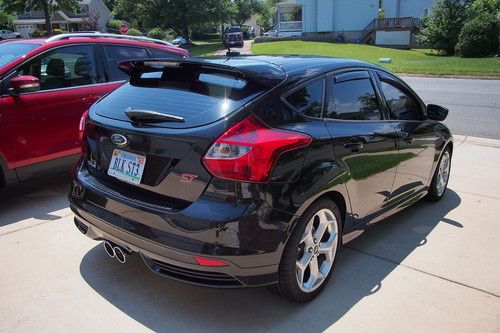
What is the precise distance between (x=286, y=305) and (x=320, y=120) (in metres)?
1.30

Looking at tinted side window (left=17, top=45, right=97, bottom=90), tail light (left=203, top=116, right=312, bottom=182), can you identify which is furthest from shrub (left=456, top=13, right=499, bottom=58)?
tail light (left=203, top=116, right=312, bottom=182)

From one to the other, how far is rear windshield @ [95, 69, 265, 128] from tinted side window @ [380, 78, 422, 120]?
67.5 inches

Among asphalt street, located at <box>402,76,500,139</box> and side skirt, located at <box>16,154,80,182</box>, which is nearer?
side skirt, located at <box>16,154,80,182</box>

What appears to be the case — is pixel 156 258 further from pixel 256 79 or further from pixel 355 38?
pixel 355 38

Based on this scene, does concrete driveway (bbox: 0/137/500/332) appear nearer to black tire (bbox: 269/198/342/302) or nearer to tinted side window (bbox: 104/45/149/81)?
black tire (bbox: 269/198/342/302)

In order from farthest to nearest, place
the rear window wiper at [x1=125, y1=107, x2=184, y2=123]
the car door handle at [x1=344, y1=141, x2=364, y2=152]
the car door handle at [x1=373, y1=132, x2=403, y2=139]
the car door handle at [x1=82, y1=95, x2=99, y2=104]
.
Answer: the car door handle at [x1=82, y1=95, x2=99, y2=104] → the car door handle at [x1=373, y1=132, x2=403, y2=139] → the car door handle at [x1=344, y1=141, x2=364, y2=152] → the rear window wiper at [x1=125, y1=107, x2=184, y2=123]

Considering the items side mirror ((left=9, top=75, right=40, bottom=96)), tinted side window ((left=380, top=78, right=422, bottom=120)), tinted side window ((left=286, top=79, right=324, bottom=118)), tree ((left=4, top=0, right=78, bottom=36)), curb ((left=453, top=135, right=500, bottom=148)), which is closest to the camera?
tinted side window ((left=286, top=79, right=324, bottom=118))

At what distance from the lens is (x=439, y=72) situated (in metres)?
21.2

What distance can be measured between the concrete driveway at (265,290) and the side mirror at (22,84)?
4.19 ft

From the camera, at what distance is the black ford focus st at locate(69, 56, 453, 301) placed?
104 inches

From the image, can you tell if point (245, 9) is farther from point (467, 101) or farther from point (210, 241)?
point (210, 241)

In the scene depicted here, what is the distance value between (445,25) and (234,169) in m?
34.2

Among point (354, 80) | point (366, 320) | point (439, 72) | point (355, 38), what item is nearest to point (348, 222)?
point (366, 320)

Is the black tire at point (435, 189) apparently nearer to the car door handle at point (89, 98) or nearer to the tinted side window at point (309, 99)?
the tinted side window at point (309, 99)
